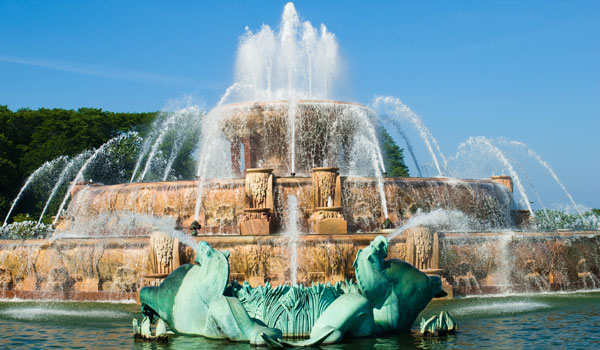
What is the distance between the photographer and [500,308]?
1305 centimetres

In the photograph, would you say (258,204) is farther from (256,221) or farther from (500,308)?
(500,308)

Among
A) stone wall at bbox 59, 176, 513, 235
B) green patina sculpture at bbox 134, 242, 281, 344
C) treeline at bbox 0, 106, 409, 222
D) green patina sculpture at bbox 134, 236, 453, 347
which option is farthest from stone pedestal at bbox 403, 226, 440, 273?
treeline at bbox 0, 106, 409, 222

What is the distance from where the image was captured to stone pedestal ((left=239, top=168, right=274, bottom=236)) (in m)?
18.0

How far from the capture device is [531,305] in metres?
13.5

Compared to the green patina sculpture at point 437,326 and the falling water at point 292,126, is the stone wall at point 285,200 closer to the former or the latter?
the falling water at point 292,126

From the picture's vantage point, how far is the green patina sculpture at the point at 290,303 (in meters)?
8.61

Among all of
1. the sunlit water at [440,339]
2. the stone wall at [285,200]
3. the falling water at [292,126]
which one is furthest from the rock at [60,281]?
the falling water at [292,126]

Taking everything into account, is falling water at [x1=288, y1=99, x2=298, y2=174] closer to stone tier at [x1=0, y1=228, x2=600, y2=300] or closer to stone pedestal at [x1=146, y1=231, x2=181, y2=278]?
stone tier at [x1=0, y1=228, x2=600, y2=300]

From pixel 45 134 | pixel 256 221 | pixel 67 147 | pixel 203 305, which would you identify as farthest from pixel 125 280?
pixel 45 134

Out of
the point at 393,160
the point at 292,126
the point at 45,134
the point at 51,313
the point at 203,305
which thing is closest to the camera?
the point at 203,305

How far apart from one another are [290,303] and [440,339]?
1.92 m

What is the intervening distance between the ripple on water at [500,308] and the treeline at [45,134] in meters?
34.6

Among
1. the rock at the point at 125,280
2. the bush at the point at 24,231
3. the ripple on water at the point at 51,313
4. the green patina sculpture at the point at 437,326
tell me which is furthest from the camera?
the bush at the point at 24,231

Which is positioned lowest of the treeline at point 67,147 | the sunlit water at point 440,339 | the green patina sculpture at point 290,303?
the sunlit water at point 440,339
